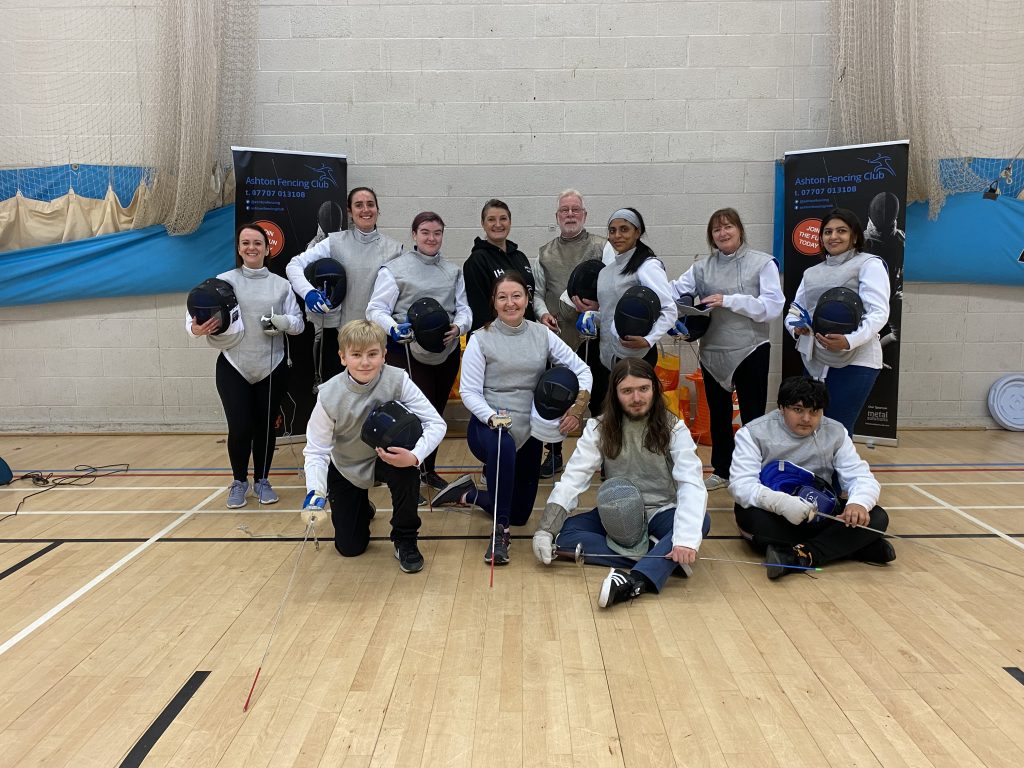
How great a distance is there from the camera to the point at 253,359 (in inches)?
146

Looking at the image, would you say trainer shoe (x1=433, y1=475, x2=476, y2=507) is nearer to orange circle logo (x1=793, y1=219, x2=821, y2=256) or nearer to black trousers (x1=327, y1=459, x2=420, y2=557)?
black trousers (x1=327, y1=459, x2=420, y2=557)

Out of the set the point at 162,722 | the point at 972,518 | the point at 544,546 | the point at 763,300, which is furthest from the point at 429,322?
the point at 972,518

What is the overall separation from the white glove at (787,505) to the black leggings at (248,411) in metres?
2.21

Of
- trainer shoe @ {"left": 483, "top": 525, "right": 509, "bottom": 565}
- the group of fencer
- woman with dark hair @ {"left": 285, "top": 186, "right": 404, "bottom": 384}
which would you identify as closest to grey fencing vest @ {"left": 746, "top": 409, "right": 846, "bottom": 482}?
the group of fencer

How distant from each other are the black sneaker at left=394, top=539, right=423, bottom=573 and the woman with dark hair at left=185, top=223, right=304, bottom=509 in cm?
105

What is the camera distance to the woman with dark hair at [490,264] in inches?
151

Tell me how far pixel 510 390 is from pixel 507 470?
325mm

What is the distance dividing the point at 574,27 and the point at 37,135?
3.54 m

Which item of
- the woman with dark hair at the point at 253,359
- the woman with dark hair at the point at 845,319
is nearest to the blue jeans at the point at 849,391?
the woman with dark hair at the point at 845,319

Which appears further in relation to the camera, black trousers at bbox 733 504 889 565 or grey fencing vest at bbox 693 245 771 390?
grey fencing vest at bbox 693 245 771 390

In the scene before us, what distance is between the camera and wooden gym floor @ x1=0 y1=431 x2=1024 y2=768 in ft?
6.20

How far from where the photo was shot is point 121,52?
17.3ft

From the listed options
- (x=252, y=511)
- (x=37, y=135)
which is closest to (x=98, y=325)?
(x=37, y=135)

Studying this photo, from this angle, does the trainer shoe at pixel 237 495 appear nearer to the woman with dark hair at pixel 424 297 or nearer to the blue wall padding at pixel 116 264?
the woman with dark hair at pixel 424 297
